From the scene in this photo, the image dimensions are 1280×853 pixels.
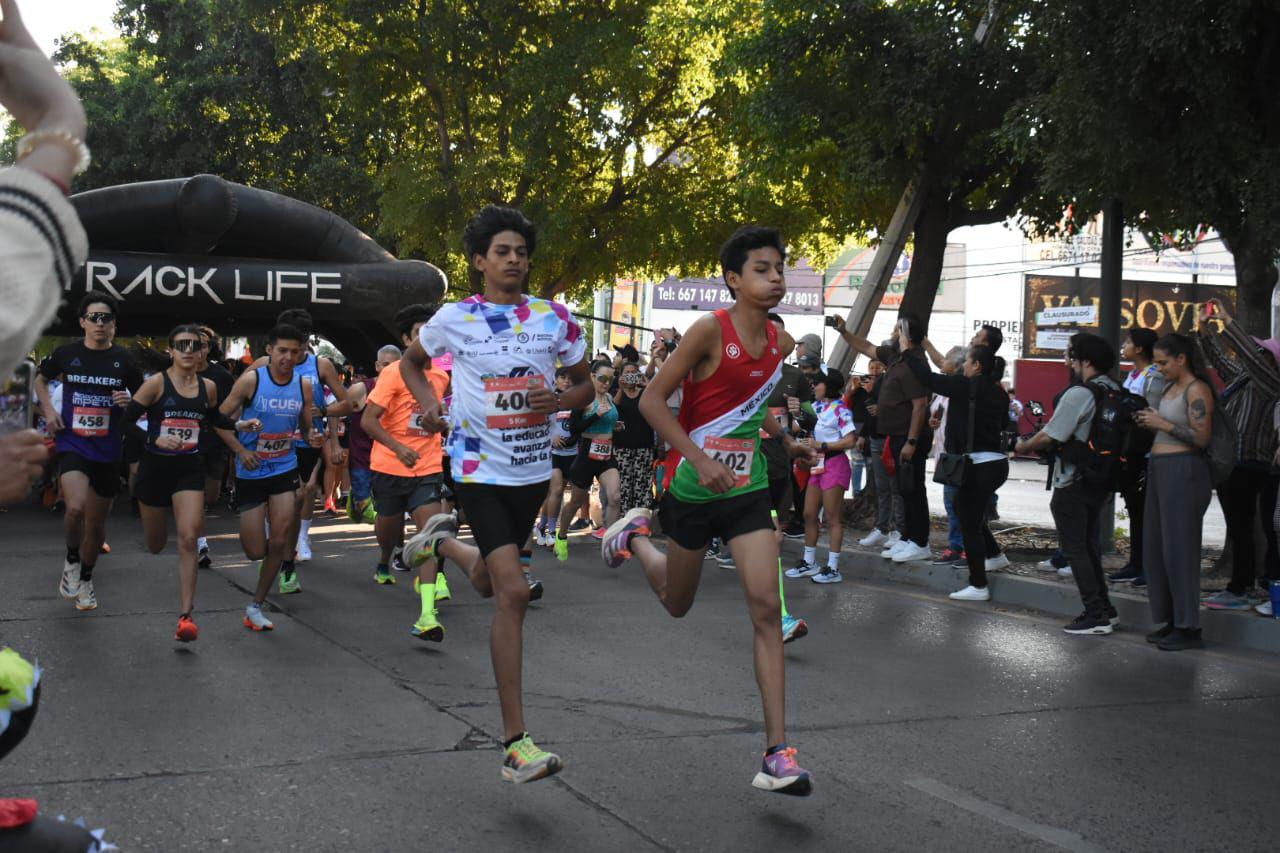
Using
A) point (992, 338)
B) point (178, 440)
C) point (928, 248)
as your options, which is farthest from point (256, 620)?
point (928, 248)

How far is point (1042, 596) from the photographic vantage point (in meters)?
9.98

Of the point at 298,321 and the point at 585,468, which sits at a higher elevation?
the point at 298,321

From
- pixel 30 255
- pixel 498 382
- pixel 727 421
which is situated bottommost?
pixel 727 421

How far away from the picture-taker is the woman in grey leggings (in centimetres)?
829

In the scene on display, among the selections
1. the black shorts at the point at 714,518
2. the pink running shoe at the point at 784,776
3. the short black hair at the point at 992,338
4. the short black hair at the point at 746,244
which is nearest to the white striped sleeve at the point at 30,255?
the pink running shoe at the point at 784,776

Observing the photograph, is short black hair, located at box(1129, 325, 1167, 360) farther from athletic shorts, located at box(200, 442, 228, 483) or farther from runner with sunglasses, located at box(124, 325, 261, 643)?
athletic shorts, located at box(200, 442, 228, 483)

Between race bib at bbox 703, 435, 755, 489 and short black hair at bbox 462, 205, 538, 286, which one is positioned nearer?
race bib at bbox 703, 435, 755, 489

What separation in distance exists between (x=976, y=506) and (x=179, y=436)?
5.65 m

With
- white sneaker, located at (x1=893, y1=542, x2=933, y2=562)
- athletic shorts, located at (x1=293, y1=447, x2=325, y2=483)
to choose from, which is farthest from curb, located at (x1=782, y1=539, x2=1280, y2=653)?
athletic shorts, located at (x1=293, y1=447, x2=325, y2=483)

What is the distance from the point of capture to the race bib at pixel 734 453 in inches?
203

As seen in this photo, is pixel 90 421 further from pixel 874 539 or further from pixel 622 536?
pixel 874 539

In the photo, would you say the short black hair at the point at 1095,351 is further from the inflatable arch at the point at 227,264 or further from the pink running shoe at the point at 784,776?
the inflatable arch at the point at 227,264

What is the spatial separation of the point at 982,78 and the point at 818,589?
5.96 m

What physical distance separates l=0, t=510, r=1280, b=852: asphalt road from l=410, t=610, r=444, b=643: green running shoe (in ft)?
0.31
